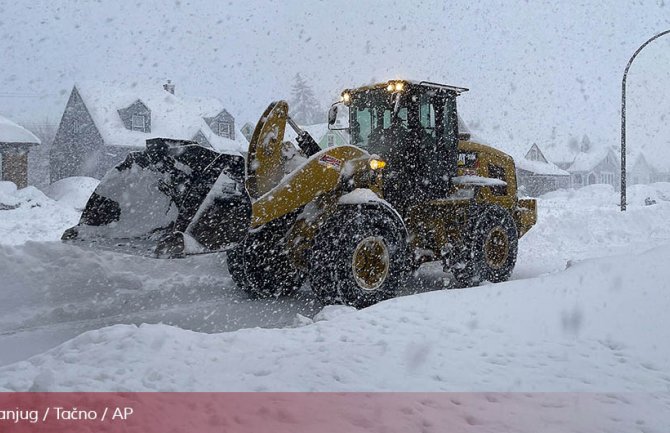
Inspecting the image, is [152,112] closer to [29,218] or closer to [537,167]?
[29,218]

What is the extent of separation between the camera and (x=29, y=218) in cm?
1653

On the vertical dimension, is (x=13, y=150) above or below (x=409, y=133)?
above

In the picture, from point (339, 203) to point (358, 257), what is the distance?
0.63 m

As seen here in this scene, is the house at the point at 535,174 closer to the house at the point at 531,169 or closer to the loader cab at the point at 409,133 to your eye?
the house at the point at 531,169

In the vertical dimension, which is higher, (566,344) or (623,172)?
(623,172)

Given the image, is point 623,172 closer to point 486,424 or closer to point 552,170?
point 486,424

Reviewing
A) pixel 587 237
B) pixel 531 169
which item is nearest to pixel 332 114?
pixel 587 237

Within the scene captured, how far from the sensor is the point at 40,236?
13.1 metres

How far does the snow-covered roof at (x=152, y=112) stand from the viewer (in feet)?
108

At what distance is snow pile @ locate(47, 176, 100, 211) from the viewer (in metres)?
25.1

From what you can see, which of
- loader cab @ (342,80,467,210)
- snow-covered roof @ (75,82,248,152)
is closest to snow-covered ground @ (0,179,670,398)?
loader cab @ (342,80,467,210)

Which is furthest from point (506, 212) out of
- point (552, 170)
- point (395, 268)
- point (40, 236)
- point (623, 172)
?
point (552, 170)

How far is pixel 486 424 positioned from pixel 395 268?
11.5 feet

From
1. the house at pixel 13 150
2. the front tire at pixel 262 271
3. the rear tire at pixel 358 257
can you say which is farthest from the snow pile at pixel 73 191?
the rear tire at pixel 358 257
